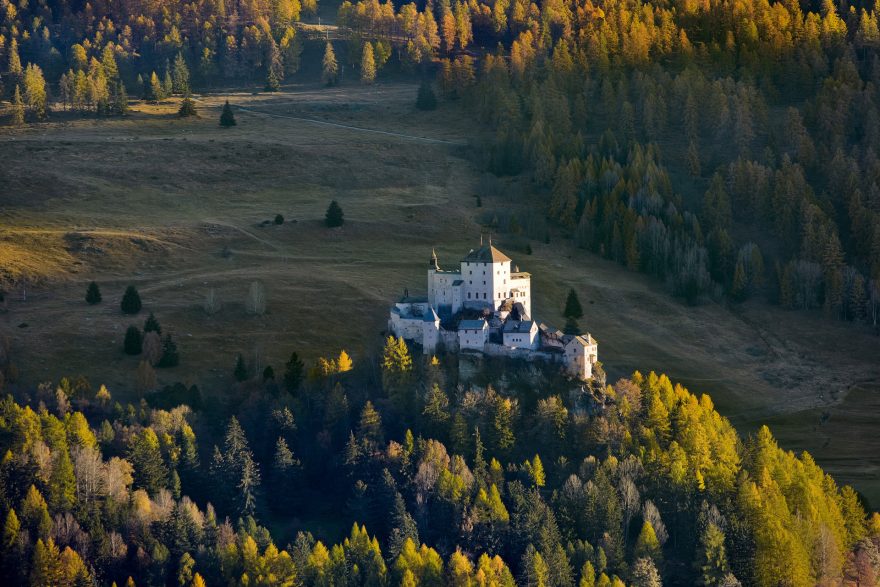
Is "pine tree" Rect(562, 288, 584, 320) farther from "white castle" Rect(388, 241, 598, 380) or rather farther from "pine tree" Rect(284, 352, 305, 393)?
"pine tree" Rect(284, 352, 305, 393)

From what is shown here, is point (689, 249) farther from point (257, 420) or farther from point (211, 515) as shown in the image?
point (211, 515)

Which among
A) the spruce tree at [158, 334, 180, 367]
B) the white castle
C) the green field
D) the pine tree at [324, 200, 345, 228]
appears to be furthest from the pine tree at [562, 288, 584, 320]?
the spruce tree at [158, 334, 180, 367]

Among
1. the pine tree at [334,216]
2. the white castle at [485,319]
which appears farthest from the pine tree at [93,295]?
the pine tree at [334,216]

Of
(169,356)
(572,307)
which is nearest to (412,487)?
(169,356)

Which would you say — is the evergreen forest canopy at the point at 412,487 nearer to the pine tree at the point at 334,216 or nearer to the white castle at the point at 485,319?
the white castle at the point at 485,319

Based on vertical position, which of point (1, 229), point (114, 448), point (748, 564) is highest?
point (1, 229)

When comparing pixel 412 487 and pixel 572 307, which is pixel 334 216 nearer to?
pixel 572 307

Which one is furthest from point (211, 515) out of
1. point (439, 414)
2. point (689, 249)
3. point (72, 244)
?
point (689, 249)
